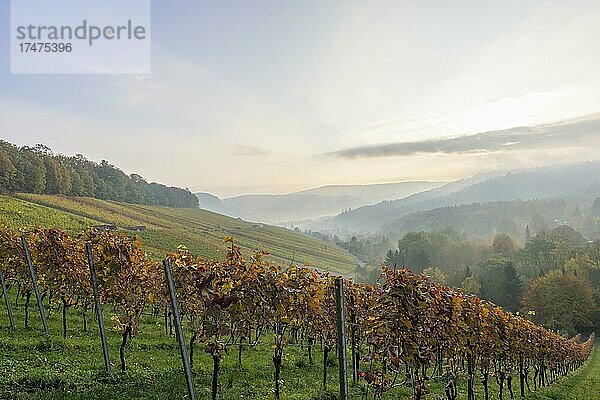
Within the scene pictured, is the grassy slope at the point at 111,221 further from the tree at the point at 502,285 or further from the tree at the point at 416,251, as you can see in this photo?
the tree at the point at 502,285

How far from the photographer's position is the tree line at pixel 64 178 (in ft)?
198

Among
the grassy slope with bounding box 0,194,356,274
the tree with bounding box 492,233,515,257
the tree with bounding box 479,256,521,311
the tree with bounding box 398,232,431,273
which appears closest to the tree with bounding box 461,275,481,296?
the tree with bounding box 479,256,521,311

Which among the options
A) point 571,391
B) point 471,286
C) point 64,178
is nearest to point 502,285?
point 471,286

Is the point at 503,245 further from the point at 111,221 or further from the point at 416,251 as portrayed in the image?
the point at 111,221

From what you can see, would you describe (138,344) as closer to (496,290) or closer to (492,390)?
(492,390)

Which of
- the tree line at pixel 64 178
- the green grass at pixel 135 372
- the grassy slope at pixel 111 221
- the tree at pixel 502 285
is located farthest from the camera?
the tree line at pixel 64 178

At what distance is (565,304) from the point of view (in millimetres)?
49375

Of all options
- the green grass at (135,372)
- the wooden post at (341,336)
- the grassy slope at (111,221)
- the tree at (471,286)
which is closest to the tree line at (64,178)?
the grassy slope at (111,221)

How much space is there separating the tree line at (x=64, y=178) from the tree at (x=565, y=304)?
74597mm

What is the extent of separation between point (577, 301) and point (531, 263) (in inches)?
1039

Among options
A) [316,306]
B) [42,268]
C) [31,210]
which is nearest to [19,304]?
[42,268]

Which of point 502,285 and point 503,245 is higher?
point 503,245

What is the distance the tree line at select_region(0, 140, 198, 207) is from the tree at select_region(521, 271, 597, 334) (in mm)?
74597

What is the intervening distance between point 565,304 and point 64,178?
268 feet
